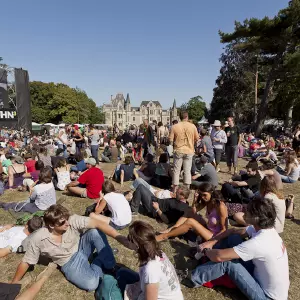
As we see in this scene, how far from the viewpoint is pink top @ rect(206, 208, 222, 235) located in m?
3.31

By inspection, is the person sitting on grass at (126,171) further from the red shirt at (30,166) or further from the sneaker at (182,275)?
the sneaker at (182,275)

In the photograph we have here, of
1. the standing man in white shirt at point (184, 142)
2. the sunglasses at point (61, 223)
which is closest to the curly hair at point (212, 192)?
the sunglasses at point (61, 223)

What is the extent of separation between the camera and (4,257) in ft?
11.0

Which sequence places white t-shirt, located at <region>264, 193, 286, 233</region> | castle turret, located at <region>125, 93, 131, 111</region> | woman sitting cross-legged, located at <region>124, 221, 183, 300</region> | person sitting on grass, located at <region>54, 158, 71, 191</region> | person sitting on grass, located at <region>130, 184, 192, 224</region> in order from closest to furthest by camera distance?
woman sitting cross-legged, located at <region>124, 221, 183, 300</region> < white t-shirt, located at <region>264, 193, 286, 233</region> < person sitting on grass, located at <region>130, 184, 192, 224</region> < person sitting on grass, located at <region>54, 158, 71, 191</region> < castle turret, located at <region>125, 93, 131, 111</region>

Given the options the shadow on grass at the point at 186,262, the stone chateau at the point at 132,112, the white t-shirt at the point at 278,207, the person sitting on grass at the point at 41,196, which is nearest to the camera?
the shadow on grass at the point at 186,262

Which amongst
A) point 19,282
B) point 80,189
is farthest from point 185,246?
point 80,189

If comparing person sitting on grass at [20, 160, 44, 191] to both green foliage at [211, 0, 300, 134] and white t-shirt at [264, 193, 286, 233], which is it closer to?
white t-shirt at [264, 193, 286, 233]

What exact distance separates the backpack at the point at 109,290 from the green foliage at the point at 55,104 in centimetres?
4851

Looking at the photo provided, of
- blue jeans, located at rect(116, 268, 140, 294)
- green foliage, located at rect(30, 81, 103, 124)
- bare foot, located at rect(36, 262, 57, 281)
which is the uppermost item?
green foliage, located at rect(30, 81, 103, 124)

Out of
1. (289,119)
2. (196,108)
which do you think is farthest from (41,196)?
(196,108)

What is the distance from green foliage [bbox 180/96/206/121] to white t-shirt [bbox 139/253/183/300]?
70105 millimetres

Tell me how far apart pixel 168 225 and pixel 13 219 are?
296 cm

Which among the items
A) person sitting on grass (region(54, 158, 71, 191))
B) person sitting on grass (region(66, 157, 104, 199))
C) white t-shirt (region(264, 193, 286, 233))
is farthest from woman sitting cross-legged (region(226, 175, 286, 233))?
person sitting on grass (region(54, 158, 71, 191))

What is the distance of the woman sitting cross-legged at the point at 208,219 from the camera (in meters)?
3.24
